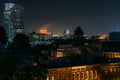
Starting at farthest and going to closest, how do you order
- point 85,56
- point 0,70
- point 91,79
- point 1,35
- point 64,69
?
point 1,35
point 85,56
point 91,79
point 64,69
point 0,70

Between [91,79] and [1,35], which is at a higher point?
[1,35]

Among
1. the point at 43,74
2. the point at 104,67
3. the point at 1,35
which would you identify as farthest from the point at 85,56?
the point at 1,35

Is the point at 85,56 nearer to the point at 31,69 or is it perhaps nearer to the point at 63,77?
the point at 63,77

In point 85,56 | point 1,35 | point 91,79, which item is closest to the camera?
point 91,79

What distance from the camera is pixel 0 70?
3469 cm

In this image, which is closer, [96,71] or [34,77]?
[34,77]

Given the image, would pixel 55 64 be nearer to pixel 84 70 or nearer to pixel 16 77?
pixel 84 70

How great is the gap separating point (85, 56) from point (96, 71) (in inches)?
256

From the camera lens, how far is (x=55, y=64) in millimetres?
56906

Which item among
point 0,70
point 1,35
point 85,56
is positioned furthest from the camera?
point 1,35

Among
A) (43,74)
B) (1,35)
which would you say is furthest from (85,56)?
(1,35)

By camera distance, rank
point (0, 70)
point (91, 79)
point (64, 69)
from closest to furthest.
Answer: point (0, 70)
point (64, 69)
point (91, 79)

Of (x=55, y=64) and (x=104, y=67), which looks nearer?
(x=55, y=64)

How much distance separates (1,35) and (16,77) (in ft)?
276
